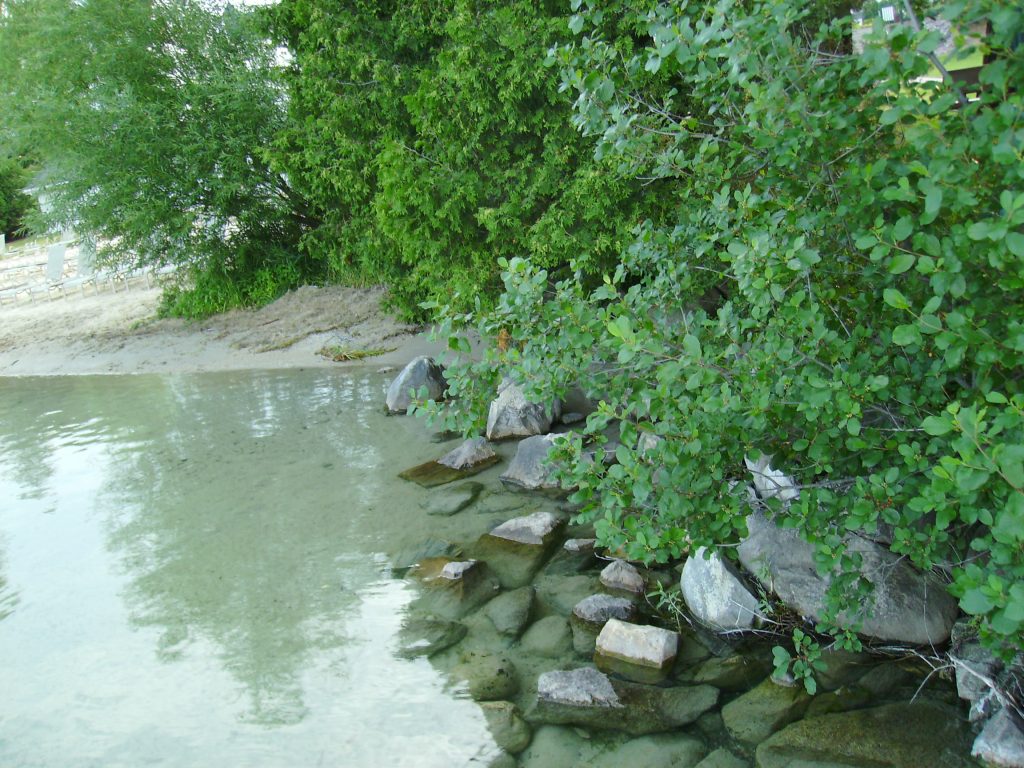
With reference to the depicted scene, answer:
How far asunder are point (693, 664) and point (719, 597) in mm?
377

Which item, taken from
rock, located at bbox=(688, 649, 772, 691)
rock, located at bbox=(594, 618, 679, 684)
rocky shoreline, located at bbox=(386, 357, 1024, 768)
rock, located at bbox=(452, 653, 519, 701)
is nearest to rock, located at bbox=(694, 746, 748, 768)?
rocky shoreline, located at bbox=(386, 357, 1024, 768)

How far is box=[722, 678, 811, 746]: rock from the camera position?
349 cm

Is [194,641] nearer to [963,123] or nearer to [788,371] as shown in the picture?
[788,371]

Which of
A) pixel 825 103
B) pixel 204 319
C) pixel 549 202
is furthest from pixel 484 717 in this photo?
pixel 204 319

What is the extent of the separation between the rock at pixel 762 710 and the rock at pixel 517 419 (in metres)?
3.68

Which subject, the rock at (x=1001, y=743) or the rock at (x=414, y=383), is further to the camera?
the rock at (x=414, y=383)

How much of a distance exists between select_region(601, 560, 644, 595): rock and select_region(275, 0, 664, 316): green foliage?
7.31 feet

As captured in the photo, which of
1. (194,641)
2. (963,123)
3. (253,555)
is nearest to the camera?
(963,123)

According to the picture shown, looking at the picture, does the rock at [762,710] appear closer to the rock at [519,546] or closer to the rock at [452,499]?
the rock at [519,546]

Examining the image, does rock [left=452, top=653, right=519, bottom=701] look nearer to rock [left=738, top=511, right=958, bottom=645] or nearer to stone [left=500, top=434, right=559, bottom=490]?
rock [left=738, top=511, right=958, bottom=645]

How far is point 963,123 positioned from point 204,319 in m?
11.8

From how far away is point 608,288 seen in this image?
3666 mm

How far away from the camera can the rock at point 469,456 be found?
662cm

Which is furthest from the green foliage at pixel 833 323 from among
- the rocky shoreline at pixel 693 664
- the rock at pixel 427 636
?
the rock at pixel 427 636
